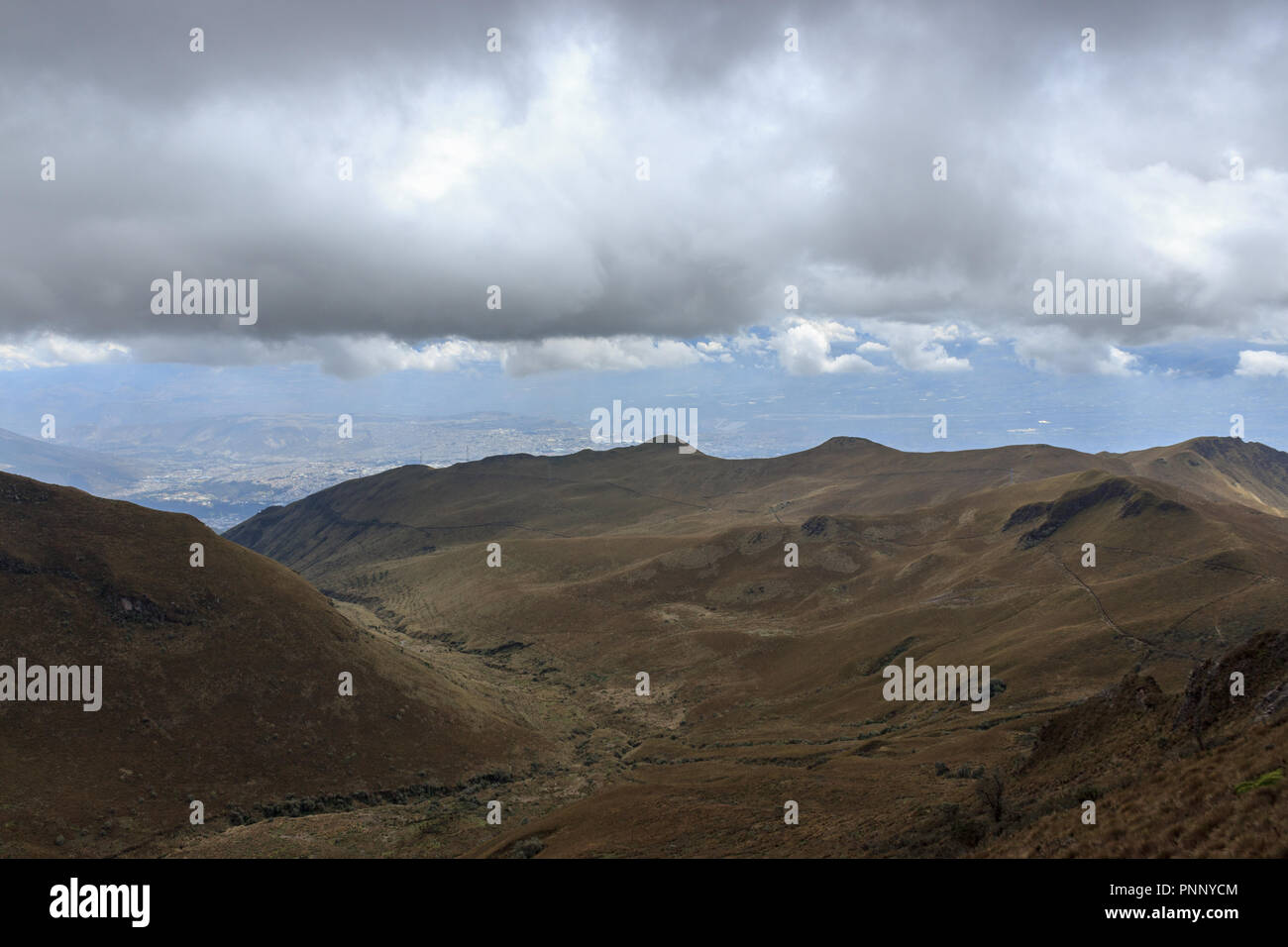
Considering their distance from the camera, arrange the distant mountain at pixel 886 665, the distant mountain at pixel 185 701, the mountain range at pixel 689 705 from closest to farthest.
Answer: the distant mountain at pixel 886 665 → the mountain range at pixel 689 705 → the distant mountain at pixel 185 701

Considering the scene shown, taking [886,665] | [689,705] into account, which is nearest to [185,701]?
[689,705]

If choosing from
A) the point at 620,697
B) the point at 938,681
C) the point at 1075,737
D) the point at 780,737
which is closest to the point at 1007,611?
the point at 938,681

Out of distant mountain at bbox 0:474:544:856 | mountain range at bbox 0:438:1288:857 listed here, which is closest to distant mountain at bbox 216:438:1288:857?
mountain range at bbox 0:438:1288:857

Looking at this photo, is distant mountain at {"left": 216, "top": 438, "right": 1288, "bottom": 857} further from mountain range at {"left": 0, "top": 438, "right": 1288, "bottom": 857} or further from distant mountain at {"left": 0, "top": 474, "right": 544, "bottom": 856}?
distant mountain at {"left": 0, "top": 474, "right": 544, "bottom": 856}

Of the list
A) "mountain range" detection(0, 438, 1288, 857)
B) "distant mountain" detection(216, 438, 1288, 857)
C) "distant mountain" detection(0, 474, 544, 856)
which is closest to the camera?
"distant mountain" detection(216, 438, 1288, 857)

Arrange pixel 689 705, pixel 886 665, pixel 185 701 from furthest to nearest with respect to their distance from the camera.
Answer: pixel 689 705
pixel 886 665
pixel 185 701

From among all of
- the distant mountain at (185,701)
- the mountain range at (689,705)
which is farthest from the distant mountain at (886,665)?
the distant mountain at (185,701)

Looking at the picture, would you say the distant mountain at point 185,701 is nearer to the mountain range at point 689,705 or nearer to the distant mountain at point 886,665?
the mountain range at point 689,705

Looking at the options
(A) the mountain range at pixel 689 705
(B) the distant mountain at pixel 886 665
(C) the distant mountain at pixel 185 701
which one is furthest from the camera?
(C) the distant mountain at pixel 185 701

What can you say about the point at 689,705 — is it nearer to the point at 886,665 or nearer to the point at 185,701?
the point at 886,665
